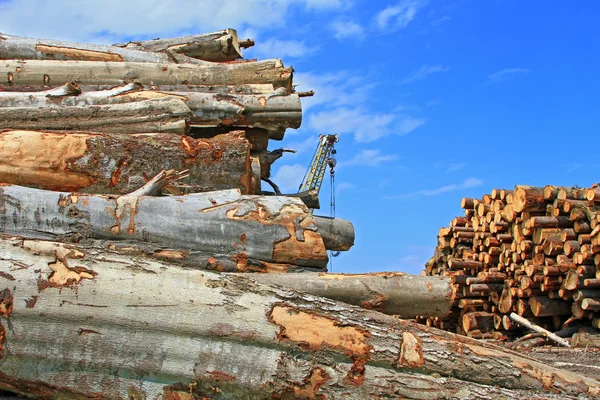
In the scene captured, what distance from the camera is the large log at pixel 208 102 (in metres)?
4.57

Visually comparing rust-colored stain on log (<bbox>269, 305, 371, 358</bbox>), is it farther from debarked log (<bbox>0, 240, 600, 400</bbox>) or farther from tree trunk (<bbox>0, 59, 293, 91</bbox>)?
tree trunk (<bbox>0, 59, 293, 91</bbox>)

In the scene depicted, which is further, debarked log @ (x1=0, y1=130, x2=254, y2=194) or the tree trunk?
the tree trunk

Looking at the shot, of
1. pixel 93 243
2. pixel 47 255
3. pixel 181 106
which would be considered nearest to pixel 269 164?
pixel 181 106

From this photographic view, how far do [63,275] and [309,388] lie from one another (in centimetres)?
120

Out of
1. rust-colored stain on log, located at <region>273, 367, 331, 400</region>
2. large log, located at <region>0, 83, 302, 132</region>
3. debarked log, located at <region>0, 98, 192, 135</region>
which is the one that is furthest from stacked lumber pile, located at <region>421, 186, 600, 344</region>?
rust-colored stain on log, located at <region>273, 367, 331, 400</region>

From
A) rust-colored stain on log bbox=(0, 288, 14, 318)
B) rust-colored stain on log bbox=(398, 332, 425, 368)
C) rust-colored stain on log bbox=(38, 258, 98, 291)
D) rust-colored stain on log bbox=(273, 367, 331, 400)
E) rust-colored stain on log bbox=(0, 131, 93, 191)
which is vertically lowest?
rust-colored stain on log bbox=(273, 367, 331, 400)

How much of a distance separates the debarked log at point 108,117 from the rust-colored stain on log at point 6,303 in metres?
1.78

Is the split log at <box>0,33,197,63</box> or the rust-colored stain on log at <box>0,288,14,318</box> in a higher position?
the split log at <box>0,33,197,63</box>

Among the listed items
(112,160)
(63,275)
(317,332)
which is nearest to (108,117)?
(112,160)

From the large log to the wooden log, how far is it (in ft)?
15.6

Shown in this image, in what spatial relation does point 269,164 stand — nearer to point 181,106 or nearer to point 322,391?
point 181,106

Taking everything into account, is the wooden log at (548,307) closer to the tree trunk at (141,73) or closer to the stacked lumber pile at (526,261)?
the stacked lumber pile at (526,261)

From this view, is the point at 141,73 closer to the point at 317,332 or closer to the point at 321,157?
the point at 317,332

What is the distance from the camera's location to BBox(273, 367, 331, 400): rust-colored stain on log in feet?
9.15
